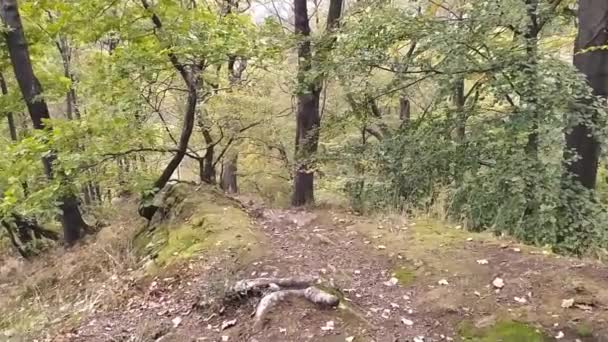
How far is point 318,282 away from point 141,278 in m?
2.14

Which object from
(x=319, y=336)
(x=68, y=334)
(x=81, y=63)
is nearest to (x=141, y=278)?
(x=68, y=334)

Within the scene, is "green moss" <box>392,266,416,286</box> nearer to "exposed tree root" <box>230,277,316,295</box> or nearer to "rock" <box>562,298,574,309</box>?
"exposed tree root" <box>230,277,316,295</box>

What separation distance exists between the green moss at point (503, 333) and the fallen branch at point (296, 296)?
91 cm

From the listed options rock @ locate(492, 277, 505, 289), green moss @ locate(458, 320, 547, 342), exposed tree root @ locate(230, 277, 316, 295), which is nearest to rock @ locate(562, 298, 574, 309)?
green moss @ locate(458, 320, 547, 342)

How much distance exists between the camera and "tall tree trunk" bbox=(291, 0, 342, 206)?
685 centimetres

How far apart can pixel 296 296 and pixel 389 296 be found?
79 cm

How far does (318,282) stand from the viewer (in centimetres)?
382

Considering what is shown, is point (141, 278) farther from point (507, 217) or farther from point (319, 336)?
point (507, 217)

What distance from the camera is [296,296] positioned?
3.61 m

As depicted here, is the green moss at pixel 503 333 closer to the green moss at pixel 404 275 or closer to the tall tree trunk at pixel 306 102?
the green moss at pixel 404 275

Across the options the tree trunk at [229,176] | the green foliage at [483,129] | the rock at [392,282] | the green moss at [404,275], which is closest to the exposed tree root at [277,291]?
the rock at [392,282]

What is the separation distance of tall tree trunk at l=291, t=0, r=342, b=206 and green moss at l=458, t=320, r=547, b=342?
13.8 feet

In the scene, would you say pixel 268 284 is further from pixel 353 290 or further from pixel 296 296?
pixel 353 290

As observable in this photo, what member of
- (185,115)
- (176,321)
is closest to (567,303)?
(176,321)
